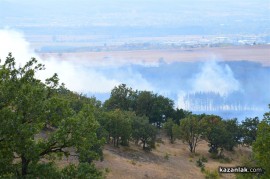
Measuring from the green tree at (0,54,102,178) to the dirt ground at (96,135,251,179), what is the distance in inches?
593

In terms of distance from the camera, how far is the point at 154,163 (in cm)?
3606

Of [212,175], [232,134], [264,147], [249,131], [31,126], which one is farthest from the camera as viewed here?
[249,131]

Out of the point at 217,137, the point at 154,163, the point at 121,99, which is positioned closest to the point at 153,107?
the point at 121,99

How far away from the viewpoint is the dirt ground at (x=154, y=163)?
3098 centimetres

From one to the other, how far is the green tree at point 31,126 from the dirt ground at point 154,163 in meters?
15.1

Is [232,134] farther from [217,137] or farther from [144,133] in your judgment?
[144,133]

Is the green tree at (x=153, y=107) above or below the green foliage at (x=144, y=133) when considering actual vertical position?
above

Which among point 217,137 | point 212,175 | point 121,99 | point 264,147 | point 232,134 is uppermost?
point 121,99

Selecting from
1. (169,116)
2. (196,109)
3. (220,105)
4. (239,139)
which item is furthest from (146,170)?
(220,105)

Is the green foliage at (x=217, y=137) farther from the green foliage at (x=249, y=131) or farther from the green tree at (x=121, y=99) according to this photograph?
the green tree at (x=121, y=99)

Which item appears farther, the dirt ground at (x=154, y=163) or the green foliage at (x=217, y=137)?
the green foliage at (x=217, y=137)

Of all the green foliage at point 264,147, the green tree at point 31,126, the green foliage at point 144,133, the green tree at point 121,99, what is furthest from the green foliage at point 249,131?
the green tree at point 31,126

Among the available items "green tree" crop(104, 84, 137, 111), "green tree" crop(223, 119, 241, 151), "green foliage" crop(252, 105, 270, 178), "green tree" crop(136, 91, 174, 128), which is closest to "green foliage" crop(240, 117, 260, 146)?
"green tree" crop(223, 119, 241, 151)

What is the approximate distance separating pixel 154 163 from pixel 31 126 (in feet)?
80.2
